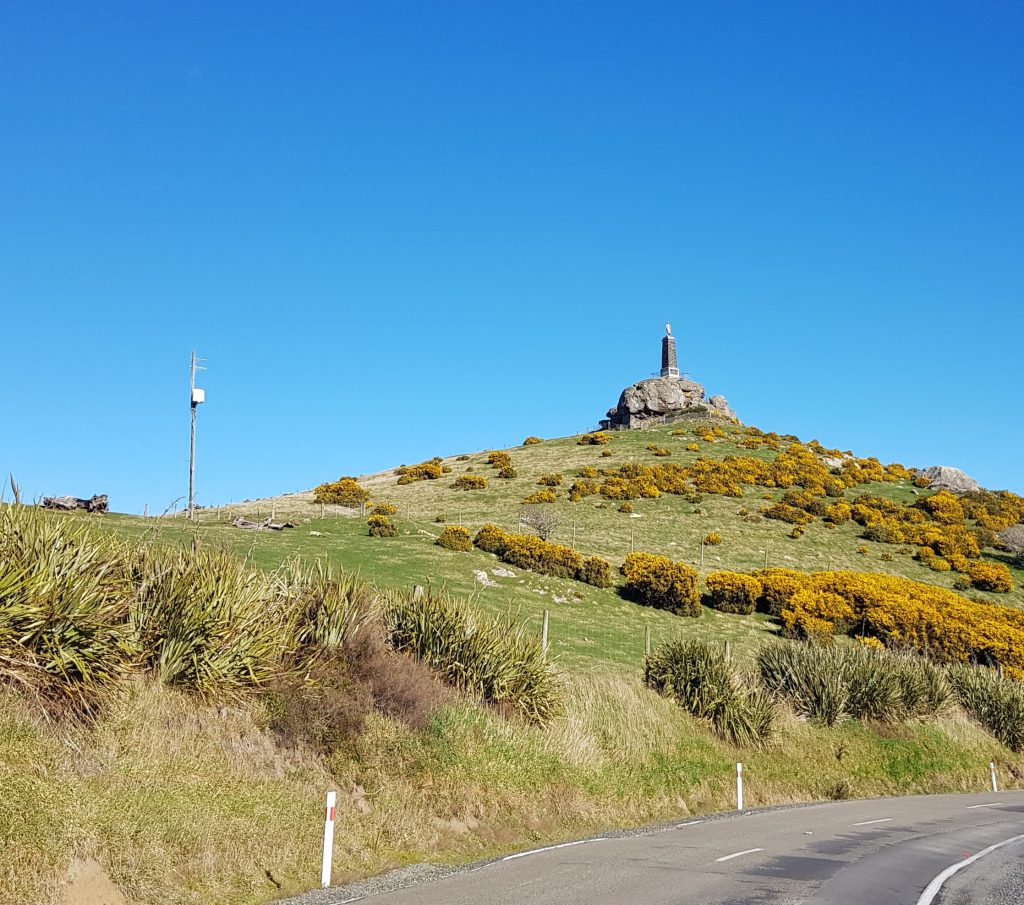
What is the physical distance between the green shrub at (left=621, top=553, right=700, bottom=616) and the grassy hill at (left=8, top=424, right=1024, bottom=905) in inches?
123

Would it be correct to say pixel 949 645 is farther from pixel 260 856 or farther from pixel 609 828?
pixel 260 856

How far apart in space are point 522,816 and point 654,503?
54.3m

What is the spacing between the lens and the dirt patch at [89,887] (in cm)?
927

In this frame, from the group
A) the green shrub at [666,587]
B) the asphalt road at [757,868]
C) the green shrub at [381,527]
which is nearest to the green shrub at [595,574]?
the green shrub at [666,587]

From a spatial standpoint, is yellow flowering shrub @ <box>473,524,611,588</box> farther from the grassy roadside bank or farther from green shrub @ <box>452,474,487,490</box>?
green shrub @ <box>452,474,487,490</box>

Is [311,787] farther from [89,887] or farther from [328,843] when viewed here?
Result: [89,887]

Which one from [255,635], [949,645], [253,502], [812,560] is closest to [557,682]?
[255,635]

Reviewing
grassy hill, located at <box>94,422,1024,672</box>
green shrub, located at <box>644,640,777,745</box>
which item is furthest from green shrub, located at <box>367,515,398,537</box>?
green shrub, located at <box>644,640,777,745</box>

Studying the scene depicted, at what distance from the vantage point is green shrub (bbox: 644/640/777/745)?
2322 cm

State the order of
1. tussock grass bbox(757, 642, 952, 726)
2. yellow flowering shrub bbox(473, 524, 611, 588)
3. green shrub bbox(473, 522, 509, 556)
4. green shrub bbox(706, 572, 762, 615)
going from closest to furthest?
1. tussock grass bbox(757, 642, 952, 726)
2. yellow flowering shrub bbox(473, 524, 611, 588)
3. green shrub bbox(706, 572, 762, 615)
4. green shrub bbox(473, 522, 509, 556)

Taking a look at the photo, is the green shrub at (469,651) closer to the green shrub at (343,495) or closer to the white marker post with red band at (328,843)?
the white marker post with red band at (328,843)

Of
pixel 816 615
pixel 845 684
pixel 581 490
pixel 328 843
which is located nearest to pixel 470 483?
pixel 581 490

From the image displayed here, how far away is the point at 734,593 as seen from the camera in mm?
45375

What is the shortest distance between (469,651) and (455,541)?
2597cm
